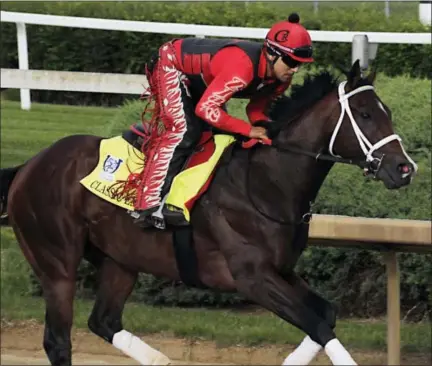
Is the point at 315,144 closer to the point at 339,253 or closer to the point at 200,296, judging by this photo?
the point at 339,253

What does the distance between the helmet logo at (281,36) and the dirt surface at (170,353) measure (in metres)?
2.20

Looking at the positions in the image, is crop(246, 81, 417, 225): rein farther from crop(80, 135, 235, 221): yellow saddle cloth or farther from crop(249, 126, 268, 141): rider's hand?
crop(80, 135, 235, 221): yellow saddle cloth

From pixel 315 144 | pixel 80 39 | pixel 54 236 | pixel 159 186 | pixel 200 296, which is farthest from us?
pixel 80 39

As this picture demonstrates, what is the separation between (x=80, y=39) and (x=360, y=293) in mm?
5481

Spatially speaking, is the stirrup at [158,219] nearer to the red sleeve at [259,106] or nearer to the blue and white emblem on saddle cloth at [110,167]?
the blue and white emblem on saddle cloth at [110,167]

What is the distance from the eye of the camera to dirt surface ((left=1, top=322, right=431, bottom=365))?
6.81m

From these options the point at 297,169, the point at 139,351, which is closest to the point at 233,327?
the point at 139,351

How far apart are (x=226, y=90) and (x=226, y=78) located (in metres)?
0.05

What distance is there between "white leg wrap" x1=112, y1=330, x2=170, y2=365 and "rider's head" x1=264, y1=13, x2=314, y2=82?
153 cm

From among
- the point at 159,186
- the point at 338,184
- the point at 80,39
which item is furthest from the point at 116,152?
the point at 80,39

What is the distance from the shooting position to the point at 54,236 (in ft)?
20.0

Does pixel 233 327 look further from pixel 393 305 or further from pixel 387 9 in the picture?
pixel 387 9

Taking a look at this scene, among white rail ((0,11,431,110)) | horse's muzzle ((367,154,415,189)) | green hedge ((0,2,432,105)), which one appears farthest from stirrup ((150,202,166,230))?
green hedge ((0,2,432,105))

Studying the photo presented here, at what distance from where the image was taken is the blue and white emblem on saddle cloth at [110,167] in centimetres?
585
